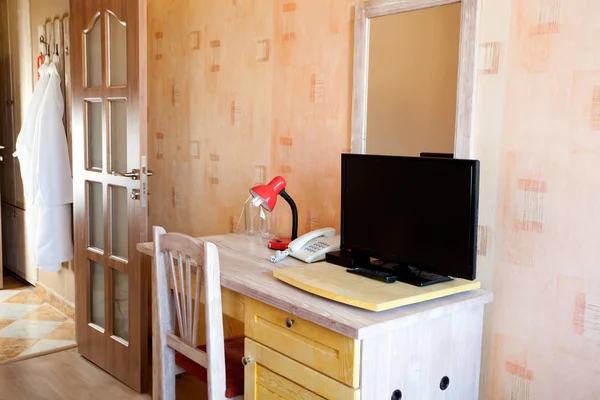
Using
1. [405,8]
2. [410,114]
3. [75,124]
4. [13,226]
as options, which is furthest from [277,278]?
[13,226]

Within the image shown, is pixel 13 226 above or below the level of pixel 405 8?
below

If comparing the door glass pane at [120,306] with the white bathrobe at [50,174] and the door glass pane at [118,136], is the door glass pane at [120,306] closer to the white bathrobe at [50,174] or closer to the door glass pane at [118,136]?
the door glass pane at [118,136]

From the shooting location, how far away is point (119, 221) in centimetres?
304

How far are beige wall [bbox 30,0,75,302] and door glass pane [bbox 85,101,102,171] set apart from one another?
0.85 metres

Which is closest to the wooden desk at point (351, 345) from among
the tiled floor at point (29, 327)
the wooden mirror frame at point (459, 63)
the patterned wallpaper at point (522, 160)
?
the patterned wallpaper at point (522, 160)

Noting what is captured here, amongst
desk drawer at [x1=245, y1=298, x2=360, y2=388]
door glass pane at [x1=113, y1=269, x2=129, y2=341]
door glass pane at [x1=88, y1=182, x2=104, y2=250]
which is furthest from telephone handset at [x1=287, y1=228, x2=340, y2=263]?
door glass pane at [x1=88, y1=182, x2=104, y2=250]

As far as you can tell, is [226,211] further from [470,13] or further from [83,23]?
[470,13]

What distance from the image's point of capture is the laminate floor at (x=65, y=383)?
2877 millimetres

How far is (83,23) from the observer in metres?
3.11

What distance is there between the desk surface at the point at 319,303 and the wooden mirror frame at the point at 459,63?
1.56 feet

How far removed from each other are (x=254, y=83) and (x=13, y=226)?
2962 mm

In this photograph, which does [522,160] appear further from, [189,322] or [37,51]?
[37,51]

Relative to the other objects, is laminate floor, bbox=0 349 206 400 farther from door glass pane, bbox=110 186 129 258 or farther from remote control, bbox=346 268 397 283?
remote control, bbox=346 268 397 283

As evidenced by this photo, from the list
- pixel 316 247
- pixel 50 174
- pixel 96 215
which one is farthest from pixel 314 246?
pixel 50 174
